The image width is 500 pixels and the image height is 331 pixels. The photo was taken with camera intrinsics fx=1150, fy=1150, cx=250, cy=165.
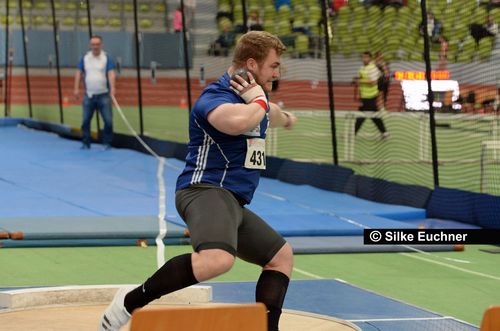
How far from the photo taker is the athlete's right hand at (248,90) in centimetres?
611

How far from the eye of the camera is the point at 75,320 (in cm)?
728

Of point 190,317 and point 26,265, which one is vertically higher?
point 190,317

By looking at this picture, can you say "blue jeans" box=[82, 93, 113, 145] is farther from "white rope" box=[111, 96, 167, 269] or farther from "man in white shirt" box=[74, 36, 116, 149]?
"white rope" box=[111, 96, 167, 269]

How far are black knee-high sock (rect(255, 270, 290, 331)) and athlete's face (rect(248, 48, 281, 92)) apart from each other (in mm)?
1056

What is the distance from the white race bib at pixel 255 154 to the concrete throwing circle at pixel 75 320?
4.34 ft

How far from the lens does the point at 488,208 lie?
1240cm

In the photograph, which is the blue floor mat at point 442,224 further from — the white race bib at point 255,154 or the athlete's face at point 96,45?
the athlete's face at point 96,45

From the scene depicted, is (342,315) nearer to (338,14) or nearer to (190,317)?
(190,317)

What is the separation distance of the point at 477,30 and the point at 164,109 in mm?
14652

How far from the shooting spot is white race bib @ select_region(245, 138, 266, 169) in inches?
243

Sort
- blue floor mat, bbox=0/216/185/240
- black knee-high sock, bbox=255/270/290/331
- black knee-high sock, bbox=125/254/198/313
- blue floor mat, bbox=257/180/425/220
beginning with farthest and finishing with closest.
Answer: blue floor mat, bbox=257/180/425/220 < blue floor mat, bbox=0/216/185/240 < black knee-high sock, bbox=255/270/290/331 < black knee-high sock, bbox=125/254/198/313

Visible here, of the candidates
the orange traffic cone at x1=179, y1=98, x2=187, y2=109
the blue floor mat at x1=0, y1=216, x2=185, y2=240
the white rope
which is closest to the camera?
the white rope

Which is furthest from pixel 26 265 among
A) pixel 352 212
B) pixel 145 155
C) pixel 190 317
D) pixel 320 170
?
pixel 145 155

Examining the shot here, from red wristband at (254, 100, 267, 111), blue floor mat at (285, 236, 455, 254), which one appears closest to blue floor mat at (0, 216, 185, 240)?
blue floor mat at (285, 236, 455, 254)
